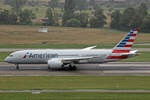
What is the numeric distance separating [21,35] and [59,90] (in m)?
75.2

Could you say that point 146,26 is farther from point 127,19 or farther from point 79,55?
point 79,55

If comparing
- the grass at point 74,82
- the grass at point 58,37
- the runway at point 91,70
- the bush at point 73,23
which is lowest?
the grass at point 58,37

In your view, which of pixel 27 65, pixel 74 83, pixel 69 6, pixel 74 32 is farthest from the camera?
pixel 69 6

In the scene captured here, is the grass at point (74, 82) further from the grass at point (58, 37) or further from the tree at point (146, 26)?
the tree at point (146, 26)

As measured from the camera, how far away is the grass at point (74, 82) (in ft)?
112

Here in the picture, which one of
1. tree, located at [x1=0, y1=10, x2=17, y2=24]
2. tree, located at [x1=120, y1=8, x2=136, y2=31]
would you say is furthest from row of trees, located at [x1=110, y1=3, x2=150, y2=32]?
tree, located at [x1=0, y1=10, x2=17, y2=24]

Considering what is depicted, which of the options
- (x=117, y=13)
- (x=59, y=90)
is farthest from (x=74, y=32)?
(x=59, y=90)

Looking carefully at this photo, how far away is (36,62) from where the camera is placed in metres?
47.9
